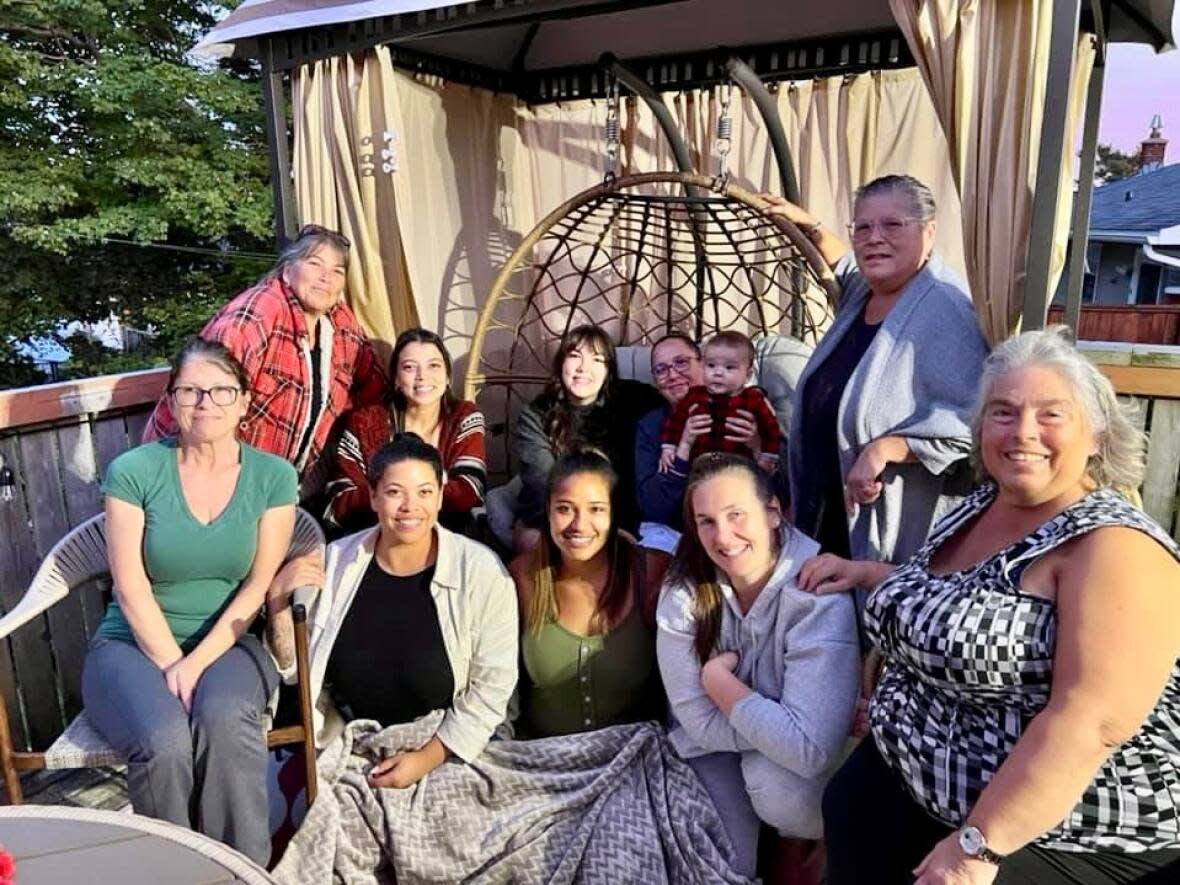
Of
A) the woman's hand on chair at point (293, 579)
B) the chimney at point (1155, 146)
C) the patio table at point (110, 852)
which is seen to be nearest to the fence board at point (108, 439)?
the woman's hand on chair at point (293, 579)

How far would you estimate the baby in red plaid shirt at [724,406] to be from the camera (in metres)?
2.65

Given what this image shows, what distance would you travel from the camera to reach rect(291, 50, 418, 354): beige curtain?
316 cm

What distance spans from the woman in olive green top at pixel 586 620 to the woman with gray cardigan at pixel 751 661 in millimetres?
120

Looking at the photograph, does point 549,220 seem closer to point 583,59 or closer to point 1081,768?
point 583,59

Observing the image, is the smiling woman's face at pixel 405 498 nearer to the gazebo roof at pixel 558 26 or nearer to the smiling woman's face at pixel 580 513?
the smiling woman's face at pixel 580 513

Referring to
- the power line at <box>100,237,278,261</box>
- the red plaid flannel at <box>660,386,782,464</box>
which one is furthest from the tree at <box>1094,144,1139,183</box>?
the red plaid flannel at <box>660,386,782,464</box>

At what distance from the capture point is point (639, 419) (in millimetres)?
2889

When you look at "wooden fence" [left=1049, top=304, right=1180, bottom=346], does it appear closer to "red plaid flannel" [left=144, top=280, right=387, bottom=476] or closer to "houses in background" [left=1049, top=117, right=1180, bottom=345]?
"houses in background" [left=1049, top=117, right=1180, bottom=345]

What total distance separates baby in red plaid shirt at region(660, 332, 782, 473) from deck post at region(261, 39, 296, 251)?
65.7 inches

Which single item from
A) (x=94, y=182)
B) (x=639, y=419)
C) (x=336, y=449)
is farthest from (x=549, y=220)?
(x=94, y=182)

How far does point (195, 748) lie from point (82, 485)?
127 cm

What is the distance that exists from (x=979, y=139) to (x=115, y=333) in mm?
10638

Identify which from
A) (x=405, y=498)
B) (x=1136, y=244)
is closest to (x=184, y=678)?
(x=405, y=498)

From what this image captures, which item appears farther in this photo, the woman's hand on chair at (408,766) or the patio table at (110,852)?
the woman's hand on chair at (408,766)
